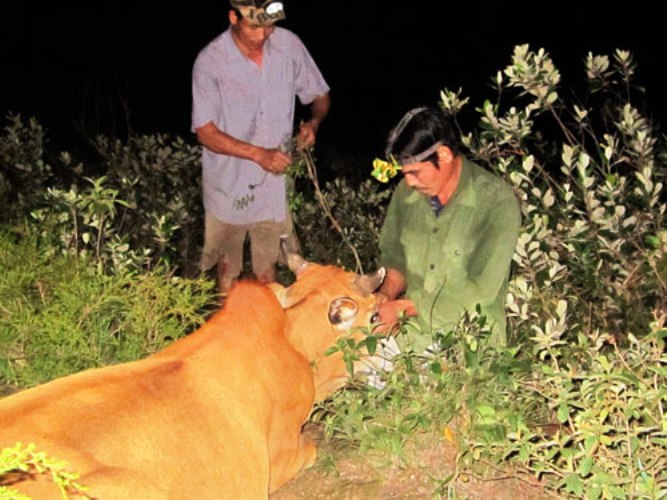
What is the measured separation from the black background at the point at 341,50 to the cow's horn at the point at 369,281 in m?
13.6

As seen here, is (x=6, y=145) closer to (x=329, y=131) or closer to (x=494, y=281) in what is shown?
(x=494, y=281)

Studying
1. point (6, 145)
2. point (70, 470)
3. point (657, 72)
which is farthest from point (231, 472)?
point (657, 72)

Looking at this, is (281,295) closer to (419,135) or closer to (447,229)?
(447,229)

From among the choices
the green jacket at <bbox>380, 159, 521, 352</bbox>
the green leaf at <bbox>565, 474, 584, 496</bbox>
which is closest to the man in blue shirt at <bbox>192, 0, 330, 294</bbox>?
the green jacket at <bbox>380, 159, 521, 352</bbox>

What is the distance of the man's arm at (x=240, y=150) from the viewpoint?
6.71 metres

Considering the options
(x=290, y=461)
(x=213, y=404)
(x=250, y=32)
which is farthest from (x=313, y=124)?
(x=213, y=404)

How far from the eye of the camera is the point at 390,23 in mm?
29688

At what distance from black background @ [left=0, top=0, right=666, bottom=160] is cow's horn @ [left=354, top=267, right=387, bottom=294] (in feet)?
44.7

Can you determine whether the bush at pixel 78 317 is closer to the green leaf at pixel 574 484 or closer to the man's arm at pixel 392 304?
the man's arm at pixel 392 304

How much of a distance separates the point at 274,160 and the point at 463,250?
1686mm

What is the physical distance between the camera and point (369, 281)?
207 inches

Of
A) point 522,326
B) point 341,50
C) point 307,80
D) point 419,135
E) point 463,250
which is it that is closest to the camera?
point 419,135

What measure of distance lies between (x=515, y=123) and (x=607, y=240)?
918 mm

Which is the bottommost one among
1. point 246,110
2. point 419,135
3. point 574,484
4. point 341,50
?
point 341,50
